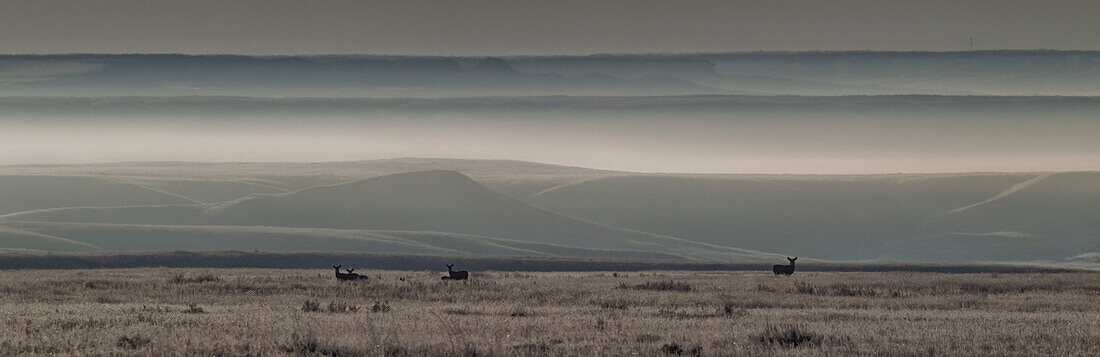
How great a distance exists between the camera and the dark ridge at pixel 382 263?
136 metres

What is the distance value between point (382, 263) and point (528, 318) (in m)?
139

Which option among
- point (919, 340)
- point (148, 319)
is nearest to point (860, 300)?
point (919, 340)

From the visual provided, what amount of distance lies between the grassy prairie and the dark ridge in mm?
91655

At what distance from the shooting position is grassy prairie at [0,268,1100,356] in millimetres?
22328

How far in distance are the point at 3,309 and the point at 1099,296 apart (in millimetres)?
28782

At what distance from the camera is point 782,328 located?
83.1 feet

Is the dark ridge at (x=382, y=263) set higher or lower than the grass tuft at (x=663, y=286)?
lower

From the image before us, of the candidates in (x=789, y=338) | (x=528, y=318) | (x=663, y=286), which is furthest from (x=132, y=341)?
(x=663, y=286)

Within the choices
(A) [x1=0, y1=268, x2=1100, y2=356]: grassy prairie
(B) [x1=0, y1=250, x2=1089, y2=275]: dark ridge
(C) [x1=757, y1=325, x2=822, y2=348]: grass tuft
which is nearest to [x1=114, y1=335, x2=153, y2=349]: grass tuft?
(A) [x1=0, y1=268, x2=1100, y2=356]: grassy prairie

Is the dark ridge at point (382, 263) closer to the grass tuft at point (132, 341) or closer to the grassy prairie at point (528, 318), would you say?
the grassy prairie at point (528, 318)

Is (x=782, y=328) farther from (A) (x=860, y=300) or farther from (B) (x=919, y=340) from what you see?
(A) (x=860, y=300)

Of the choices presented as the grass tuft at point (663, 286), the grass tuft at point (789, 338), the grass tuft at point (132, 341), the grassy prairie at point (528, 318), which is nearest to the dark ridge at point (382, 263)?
the grass tuft at point (663, 286)

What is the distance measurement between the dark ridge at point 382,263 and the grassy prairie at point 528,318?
91.7 meters

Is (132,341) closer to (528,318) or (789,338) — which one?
(528,318)
